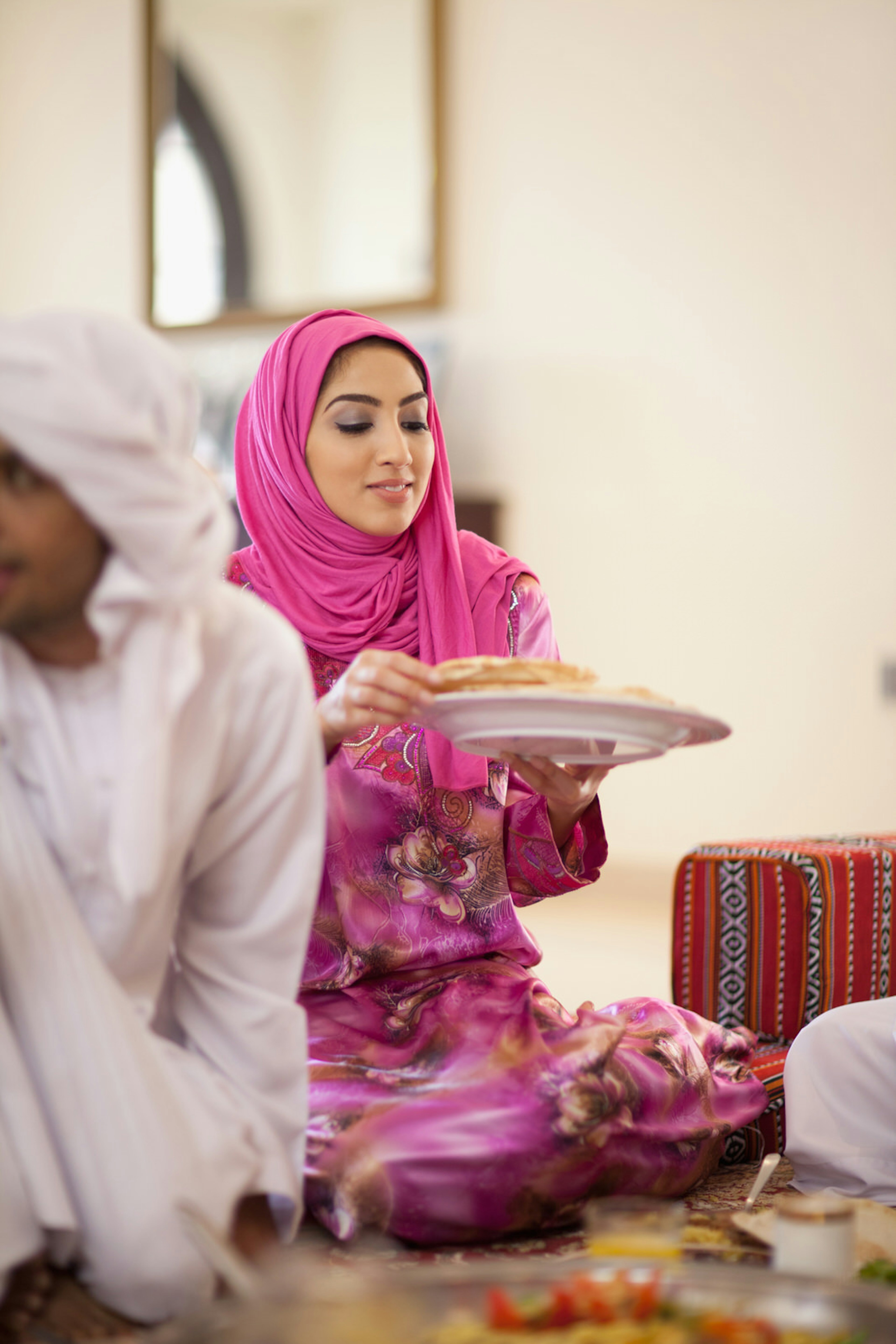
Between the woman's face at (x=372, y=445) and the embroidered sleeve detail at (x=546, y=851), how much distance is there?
18.7 inches

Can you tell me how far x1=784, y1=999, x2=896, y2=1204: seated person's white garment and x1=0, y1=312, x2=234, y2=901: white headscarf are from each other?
115 cm

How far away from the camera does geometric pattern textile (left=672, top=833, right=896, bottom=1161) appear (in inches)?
97.3

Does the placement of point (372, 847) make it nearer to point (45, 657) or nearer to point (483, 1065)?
point (483, 1065)

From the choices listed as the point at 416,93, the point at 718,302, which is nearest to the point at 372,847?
the point at 718,302

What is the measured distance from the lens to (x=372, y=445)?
224 cm

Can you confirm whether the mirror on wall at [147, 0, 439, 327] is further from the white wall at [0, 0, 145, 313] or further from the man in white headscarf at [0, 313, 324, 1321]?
the man in white headscarf at [0, 313, 324, 1321]

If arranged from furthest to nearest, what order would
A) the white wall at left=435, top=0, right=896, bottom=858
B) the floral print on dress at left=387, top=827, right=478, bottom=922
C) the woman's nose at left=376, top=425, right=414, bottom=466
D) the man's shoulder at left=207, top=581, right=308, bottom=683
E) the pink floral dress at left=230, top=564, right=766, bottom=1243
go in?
the white wall at left=435, top=0, right=896, bottom=858 → the woman's nose at left=376, top=425, right=414, bottom=466 → the floral print on dress at left=387, top=827, right=478, bottom=922 → the pink floral dress at left=230, top=564, right=766, bottom=1243 → the man's shoulder at left=207, top=581, right=308, bottom=683

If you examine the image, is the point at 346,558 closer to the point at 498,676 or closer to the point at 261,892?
the point at 498,676

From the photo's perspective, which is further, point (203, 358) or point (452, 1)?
point (203, 358)

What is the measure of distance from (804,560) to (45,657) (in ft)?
13.4

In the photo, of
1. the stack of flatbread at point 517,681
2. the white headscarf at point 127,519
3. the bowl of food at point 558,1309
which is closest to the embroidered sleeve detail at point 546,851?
the stack of flatbread at point 517,681

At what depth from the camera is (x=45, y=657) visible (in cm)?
138

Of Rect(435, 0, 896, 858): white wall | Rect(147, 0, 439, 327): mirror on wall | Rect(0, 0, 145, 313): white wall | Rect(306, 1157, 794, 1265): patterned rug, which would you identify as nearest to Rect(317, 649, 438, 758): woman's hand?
Rect(306, 1157, 794, 1265): patterned rug

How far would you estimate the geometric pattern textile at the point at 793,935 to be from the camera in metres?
2.47
